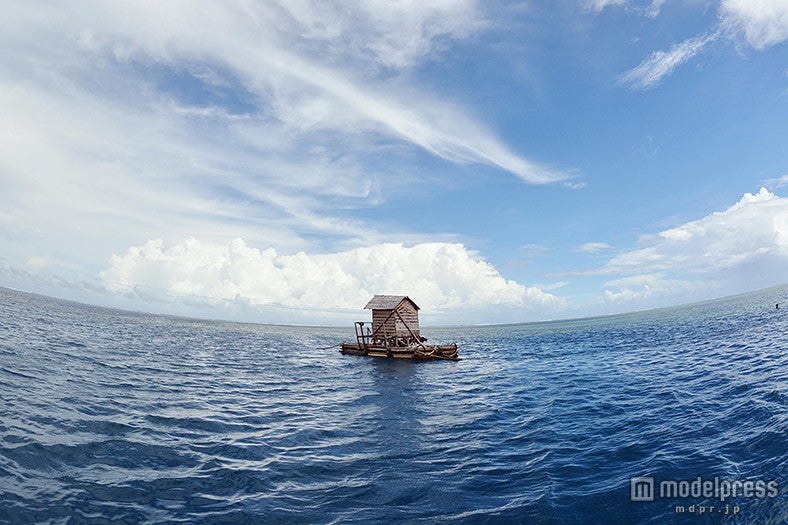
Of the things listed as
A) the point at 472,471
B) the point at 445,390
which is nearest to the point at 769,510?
the point at 472,471

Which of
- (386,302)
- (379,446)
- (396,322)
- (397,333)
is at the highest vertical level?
(386,302)

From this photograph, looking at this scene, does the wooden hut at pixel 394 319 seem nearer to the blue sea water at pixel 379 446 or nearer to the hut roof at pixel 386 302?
the hut roof at pixel 386 302

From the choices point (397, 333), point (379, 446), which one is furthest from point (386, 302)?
point (379, 446)

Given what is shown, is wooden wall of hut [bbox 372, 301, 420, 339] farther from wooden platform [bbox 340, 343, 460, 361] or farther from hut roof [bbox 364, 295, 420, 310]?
wooden platform [bbox 340, 343, 460, 361]

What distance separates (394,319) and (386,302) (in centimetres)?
249

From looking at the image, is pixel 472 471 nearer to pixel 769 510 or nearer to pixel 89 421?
pixel 769 510

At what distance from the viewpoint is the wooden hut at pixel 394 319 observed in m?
49.9

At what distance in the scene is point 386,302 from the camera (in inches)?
1989

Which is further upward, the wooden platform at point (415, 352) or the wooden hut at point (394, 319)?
the wooden hut at point (394, 319)

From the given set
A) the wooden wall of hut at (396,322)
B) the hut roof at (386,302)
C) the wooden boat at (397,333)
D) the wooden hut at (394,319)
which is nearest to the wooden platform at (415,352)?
the wooden boat at (397,333)

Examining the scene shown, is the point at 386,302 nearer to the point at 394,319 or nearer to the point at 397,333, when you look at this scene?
the point at 394,319

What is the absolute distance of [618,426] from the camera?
1767 cm

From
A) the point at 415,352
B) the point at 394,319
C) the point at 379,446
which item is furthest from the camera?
the point at 394,319

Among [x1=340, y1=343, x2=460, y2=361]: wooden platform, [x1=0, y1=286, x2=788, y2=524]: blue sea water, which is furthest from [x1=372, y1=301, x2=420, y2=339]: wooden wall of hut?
[x1=0, y1=286, x2=788, y2=524]: blue sea water
